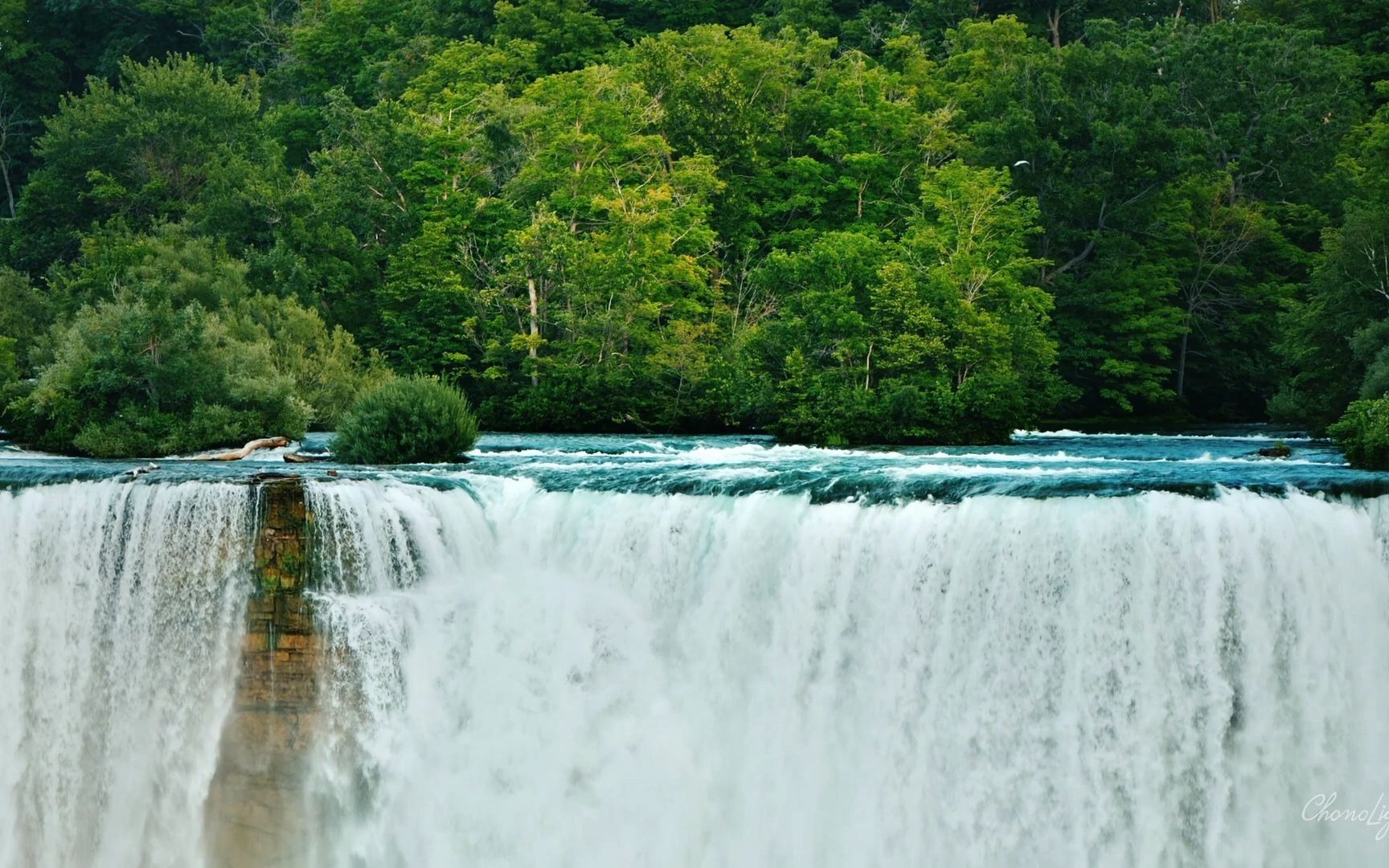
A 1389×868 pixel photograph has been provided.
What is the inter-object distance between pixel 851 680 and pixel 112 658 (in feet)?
29.2

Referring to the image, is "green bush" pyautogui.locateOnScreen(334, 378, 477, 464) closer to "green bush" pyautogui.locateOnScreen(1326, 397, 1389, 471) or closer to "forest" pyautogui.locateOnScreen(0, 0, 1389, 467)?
"forest" pyautogui.locateOnScreen(0, 0, 1389, 467)

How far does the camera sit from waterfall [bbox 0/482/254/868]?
746 inches

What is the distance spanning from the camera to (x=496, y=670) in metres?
19.6

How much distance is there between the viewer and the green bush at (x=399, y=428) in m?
26.3

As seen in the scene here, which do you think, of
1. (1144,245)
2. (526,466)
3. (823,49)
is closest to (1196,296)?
(1144,245)

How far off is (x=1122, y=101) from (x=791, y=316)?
1463 cm

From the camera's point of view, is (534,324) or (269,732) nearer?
(269,732)

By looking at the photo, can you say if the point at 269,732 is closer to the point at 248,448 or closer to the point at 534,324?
the point at 248,448

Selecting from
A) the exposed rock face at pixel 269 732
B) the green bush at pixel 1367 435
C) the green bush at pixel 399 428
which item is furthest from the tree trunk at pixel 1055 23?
the exposed rock face at pixel 269 732

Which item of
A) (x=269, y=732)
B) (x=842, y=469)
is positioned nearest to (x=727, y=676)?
(x=842, y=469)

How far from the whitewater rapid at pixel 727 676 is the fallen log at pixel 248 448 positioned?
24.8 ft

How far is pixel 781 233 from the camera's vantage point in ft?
163

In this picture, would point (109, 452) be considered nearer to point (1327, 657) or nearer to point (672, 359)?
point (672, 359)

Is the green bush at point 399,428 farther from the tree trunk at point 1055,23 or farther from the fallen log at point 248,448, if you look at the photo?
the tree trunk at point 1055,23
